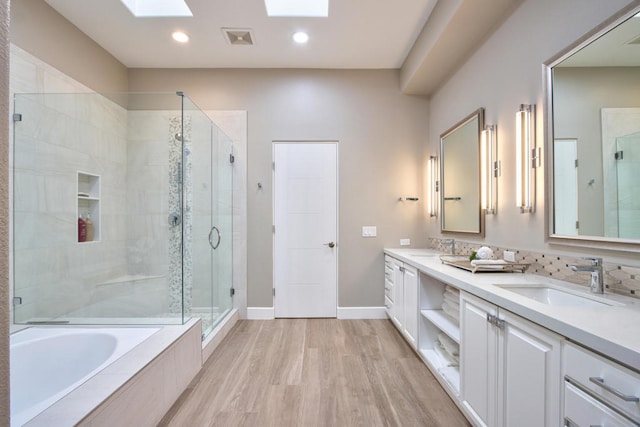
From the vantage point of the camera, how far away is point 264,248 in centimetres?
355

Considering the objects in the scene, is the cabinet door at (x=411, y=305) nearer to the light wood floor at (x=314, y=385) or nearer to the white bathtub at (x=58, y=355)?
the light wood floor at (x=314, y=385)

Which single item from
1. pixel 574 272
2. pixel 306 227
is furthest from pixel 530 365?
pixel 306 227

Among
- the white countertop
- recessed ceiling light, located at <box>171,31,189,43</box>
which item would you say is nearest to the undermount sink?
the white countertop

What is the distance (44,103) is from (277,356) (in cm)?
276

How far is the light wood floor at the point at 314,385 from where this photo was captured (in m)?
1.79

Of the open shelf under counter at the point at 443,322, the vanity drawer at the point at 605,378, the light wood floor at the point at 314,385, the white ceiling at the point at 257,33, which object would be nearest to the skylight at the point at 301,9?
the white ceiling at the point at 257,33

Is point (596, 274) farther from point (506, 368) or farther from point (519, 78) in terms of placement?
point (519, 78)

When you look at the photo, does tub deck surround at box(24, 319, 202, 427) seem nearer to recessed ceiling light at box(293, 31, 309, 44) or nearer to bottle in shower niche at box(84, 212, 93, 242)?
bottle in shower niche at box(84, 212, 93, 242)

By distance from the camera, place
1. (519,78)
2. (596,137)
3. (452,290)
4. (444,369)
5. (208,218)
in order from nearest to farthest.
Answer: (596,137) → (519,78) → (444,369) → (452,290) → (208,218)

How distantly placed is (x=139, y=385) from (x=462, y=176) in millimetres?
2861

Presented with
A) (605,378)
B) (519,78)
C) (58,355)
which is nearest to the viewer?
(605,378)

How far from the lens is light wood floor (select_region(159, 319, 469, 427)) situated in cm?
179

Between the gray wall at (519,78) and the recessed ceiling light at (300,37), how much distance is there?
5.04ft

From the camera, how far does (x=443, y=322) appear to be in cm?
214
